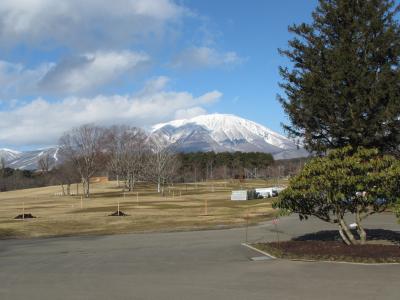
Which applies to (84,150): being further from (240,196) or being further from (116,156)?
(240,196)

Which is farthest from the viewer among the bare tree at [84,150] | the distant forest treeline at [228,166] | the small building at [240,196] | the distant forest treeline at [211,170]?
the distant forest treeline at [228,166]

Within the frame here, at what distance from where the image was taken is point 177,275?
12.5m

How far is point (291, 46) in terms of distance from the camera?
2486 centimetres

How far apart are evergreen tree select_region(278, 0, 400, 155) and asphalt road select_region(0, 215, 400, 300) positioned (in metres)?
7.74

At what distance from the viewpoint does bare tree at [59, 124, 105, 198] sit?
89.7 metres

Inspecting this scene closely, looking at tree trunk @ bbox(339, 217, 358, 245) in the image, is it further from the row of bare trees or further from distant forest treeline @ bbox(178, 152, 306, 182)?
distant forest treeline @ bbox(178, 152, 306, 182)

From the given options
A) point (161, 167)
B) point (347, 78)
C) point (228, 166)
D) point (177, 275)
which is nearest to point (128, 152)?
point (161, 167)

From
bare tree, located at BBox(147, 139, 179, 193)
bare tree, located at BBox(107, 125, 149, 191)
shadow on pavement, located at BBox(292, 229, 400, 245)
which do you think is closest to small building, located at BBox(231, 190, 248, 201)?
bare tree, located at BBox(147, 139, 179, 193)

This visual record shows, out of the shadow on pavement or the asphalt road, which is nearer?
the asphalt road

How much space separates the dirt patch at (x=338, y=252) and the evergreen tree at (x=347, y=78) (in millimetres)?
7976

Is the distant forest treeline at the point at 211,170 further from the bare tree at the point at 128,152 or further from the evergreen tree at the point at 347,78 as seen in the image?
the evergreen tree at the point at 347,78

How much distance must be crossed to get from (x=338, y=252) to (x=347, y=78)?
981cm

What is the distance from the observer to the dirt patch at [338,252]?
45.5 feet

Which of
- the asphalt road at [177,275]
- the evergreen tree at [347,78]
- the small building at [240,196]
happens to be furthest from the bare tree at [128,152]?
the asphalt road at [177,275]
